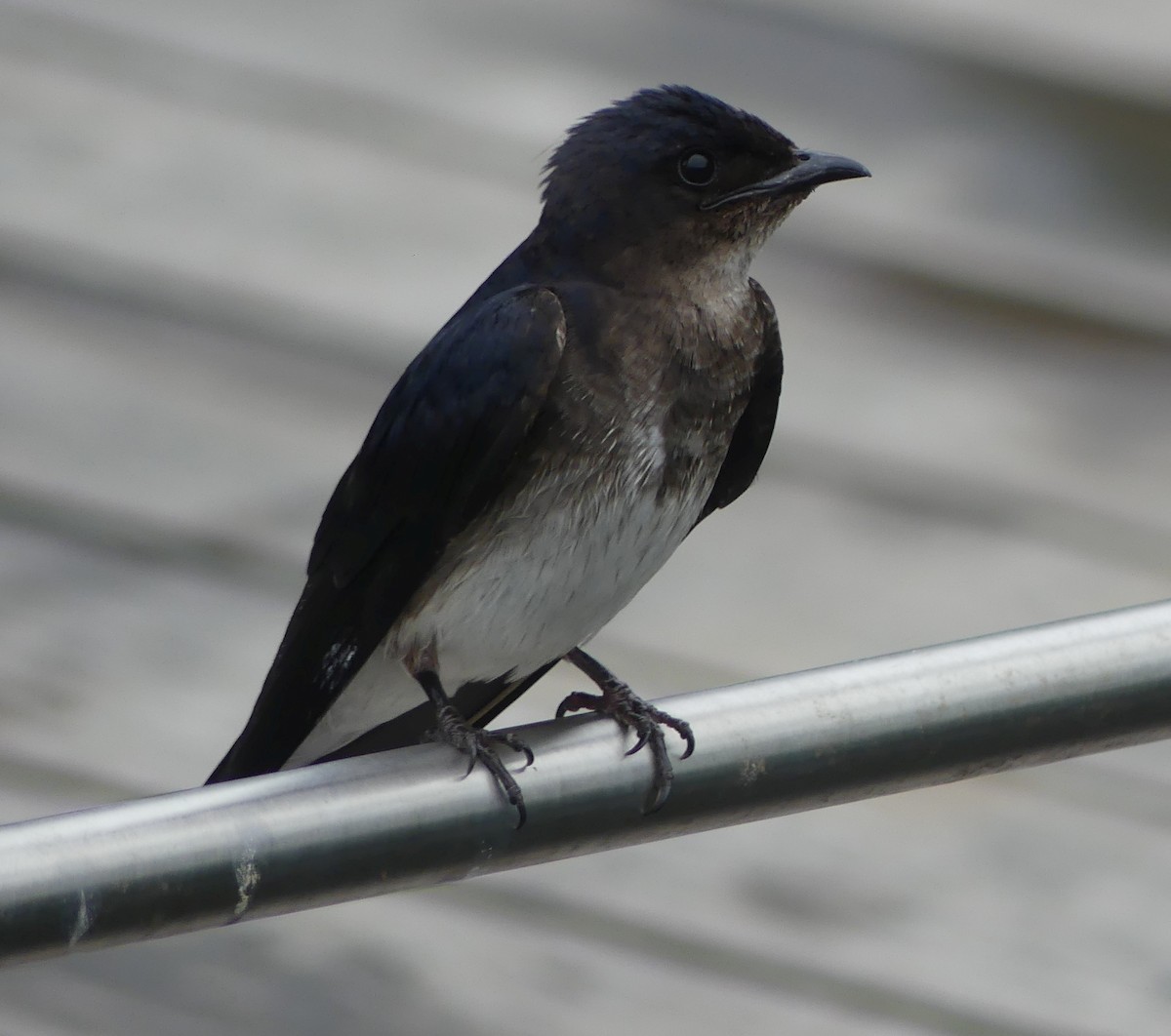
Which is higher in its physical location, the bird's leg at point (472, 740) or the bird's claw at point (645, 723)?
the bird's claw at point (645, 723)

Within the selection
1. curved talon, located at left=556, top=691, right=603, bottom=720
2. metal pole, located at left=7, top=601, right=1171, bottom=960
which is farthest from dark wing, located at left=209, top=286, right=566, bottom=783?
metal pole, located at left=7, top=601, right=1171, bottom=960

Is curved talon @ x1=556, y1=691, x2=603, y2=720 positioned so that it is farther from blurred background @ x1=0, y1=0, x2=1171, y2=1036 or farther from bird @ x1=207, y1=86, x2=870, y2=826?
blurred background @ x1=0, y1=0, x2=1171, y2=1036

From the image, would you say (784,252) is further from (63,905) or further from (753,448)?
(63,905)

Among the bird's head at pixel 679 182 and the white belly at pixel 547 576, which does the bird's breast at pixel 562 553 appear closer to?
the white belly at pixel 547 576

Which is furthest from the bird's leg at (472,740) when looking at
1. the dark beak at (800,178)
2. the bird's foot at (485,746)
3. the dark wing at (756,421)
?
the dark beak at (800,178)

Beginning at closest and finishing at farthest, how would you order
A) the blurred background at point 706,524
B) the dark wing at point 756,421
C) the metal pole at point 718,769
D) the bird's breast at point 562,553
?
the metal pole at point 718,769, the bird's breast at point 562,553, the dark wing at point 756,421, the blurred background at point 706,524

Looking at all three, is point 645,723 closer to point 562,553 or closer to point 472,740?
point 472,740

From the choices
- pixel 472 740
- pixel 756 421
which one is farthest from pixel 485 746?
pixel 756 421
